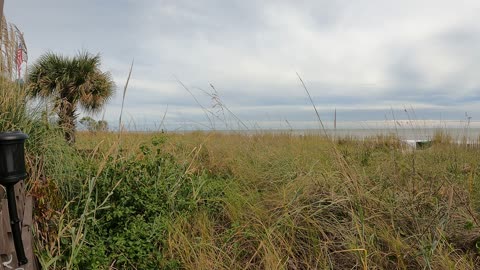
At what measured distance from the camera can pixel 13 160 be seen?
1.20 m

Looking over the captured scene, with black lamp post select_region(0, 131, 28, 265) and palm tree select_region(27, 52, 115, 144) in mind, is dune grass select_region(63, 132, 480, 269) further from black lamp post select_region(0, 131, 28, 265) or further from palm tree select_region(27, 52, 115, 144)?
palm tree select_region(27, 52, 115, 144)

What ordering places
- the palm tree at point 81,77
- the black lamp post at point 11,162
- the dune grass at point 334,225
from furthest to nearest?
the palm tree at point 81,77 < the dune grass at point 334,225 < the black lamp post at point 11,162

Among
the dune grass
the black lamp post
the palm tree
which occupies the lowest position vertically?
the dune grass

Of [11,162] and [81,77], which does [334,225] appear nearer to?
[11,162]

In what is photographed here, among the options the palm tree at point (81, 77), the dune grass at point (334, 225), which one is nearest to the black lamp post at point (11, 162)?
the dune grass at point (334, 225)

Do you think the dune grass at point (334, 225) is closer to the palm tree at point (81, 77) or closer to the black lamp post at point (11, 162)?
the black lamp post at point (11, 162)

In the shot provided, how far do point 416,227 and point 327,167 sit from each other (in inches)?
42.5

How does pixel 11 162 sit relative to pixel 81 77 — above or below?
below

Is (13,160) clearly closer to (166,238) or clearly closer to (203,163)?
(166,238)

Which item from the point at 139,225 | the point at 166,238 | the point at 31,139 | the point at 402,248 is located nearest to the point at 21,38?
the point at 31,139

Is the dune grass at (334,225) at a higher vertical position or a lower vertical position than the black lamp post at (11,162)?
lower

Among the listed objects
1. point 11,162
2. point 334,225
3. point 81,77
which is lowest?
point 334,225

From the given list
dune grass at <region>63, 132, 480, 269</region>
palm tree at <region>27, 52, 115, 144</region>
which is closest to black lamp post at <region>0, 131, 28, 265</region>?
dune grass at <region>63, 132, 480, 269</region>

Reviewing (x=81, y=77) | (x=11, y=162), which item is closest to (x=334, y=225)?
(x=11, y=162)
